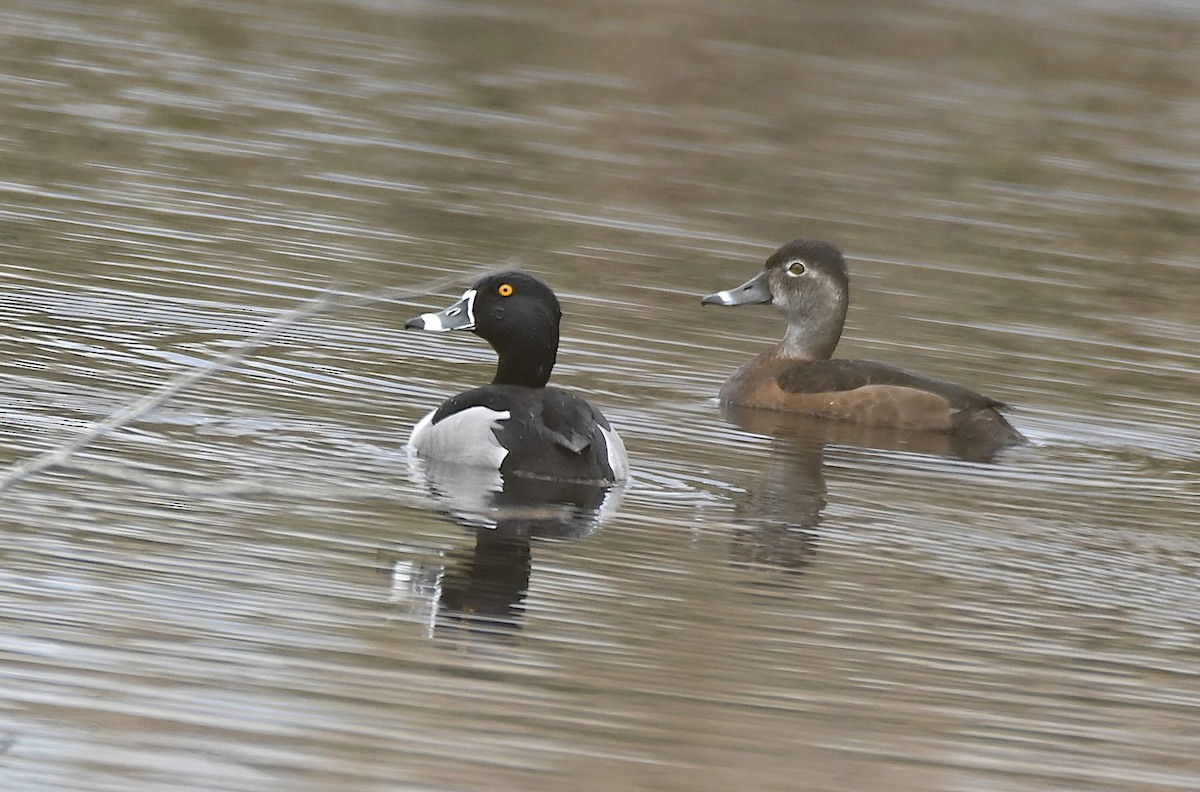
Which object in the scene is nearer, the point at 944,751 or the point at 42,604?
the point at 944,751

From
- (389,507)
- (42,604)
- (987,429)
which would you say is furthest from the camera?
(987,429)

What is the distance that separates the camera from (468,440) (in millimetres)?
10445

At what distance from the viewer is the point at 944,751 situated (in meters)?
7.05

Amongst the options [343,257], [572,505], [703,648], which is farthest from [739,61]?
[703,648]

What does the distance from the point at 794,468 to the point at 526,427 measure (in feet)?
6.04

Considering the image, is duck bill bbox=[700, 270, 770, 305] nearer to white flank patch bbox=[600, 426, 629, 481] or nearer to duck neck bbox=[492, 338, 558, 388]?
duck neck bbox=[492, 338, 558, 388]

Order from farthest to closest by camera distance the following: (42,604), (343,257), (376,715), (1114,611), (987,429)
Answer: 1. (343,257)
2. (987,429)
3. (1114,611)
4. (42,604)
5. (376,715)

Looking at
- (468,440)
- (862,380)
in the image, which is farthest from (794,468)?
(468,440)

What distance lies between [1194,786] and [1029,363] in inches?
316

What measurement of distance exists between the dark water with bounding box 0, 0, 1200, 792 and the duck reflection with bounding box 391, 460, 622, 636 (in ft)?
0.10

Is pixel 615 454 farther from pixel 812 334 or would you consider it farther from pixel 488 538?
pixel 812 334

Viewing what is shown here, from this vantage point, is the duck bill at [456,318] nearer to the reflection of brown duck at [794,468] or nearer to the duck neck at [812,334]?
the reflection of brown duck at [794,468]

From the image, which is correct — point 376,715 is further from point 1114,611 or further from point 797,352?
point 797,352

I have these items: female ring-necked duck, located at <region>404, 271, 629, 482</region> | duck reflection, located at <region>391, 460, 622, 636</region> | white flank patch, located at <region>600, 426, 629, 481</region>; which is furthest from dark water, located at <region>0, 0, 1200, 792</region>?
female ring-necked duck, located at <region>404, 271, 629, 482</region>
